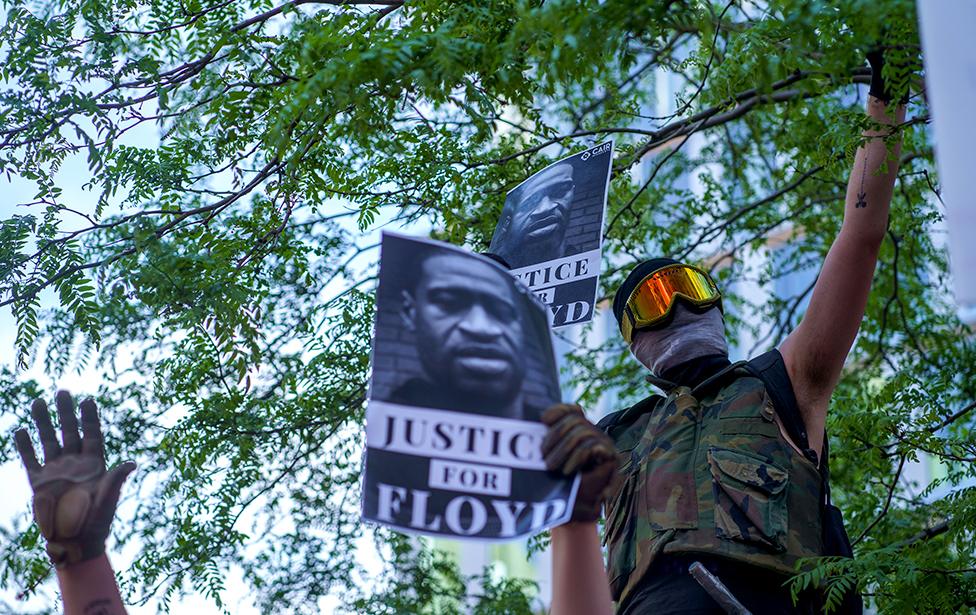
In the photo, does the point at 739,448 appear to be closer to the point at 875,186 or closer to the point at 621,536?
the point at 621,536

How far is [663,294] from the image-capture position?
4215 millimetres

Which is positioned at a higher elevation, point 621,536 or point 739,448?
point 739,448

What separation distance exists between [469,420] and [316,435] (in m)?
3.86

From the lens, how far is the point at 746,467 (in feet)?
12.3

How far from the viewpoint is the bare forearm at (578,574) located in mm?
2758

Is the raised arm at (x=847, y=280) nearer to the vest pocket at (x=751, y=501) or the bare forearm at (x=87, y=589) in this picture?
the vest pocket at (x=751, y=501)

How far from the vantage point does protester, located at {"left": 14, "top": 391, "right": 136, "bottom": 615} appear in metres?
2.69

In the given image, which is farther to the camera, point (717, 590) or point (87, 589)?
point (717, 590)

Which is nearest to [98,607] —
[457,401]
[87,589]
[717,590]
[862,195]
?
[87,589]

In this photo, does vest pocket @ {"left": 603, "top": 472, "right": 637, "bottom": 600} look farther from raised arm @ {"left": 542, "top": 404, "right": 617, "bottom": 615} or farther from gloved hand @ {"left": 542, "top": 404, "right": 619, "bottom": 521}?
gloved hand @ {"left": 542, "top": 404, "right": 619, "bottom": 521}

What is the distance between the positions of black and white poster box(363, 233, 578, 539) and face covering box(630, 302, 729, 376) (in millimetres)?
1465

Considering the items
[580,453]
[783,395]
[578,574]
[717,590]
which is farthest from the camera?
[783,395]

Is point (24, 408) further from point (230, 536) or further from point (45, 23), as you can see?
point (45, 23)

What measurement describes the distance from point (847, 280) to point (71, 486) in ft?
7.82
